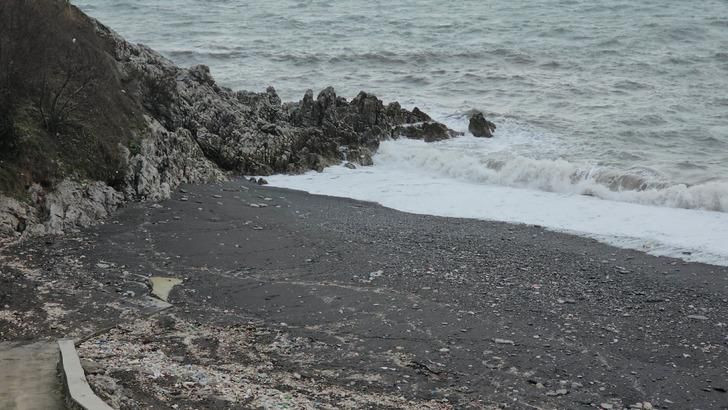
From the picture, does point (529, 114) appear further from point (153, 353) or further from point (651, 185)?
point (153, 353)

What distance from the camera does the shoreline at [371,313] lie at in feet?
24.4

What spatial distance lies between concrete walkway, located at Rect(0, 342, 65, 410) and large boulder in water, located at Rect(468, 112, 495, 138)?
51.0ft

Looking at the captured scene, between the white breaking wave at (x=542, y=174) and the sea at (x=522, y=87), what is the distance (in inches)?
1.5

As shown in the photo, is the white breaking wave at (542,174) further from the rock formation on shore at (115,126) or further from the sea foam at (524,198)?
the rock formation on shore at (115,126)

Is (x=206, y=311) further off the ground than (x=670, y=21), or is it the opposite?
(x=670, y=21)

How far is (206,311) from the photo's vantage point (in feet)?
29.9

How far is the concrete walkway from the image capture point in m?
6.43

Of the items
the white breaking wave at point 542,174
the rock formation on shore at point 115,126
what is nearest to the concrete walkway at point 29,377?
the rock formation on shore at point 115,126

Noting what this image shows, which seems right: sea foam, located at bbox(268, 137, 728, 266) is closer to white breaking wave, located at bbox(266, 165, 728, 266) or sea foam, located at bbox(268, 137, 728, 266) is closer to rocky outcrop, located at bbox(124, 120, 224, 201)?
white breaking wave, located at bbox(266, 165, 728, 266)

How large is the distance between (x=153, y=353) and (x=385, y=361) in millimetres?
2491

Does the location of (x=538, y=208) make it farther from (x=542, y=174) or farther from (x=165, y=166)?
(x=165, y=166)

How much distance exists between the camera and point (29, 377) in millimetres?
6887

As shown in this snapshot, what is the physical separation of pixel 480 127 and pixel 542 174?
4.89 metres

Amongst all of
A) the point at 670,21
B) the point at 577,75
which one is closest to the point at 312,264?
the point at 577,75
